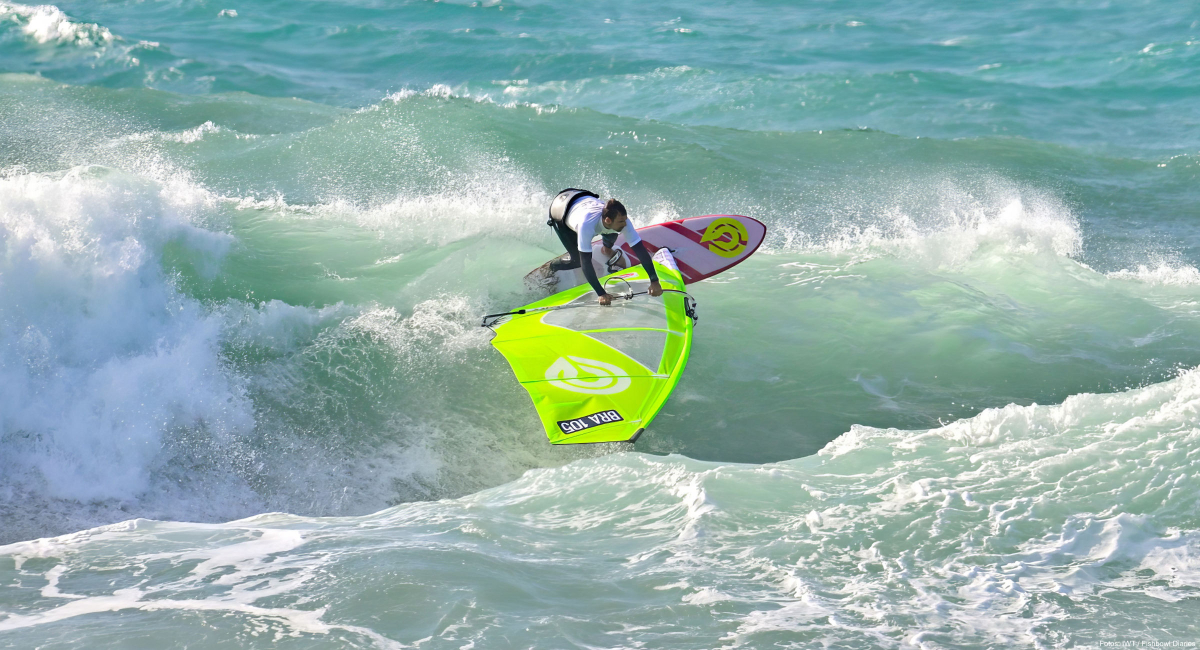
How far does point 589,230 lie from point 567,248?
569 millimetres

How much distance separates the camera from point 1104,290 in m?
9.39

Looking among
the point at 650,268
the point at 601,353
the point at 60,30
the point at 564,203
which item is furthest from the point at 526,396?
the point at 60,30

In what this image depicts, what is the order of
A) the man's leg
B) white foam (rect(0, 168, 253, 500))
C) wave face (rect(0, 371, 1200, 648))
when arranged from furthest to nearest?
the man's leg
white foam (rect(0, 168, 253, 500))
wave face (rect(0, 371, 1200, 648))

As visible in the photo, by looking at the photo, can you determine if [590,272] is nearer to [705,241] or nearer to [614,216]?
[614,216]

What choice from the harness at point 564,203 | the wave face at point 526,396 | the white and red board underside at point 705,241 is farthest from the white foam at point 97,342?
the white and red board underside at point 705,241

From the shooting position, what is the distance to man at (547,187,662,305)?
7.36 m

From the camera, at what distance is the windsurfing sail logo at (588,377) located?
6707mm

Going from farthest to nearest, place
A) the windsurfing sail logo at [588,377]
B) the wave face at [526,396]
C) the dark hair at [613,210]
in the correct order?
1. the dark hair at [613,210]
2. the windsurfing sail logo at [588,377]
3. the wave face at [526,396]

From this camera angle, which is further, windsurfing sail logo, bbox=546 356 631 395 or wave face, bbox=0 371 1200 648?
windsurfing sail logo, bbox=546 356 631 395

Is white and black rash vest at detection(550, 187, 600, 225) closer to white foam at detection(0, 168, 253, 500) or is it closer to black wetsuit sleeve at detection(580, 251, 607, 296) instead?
black wetsuit sleeve at detection(580, 251, 607, 296)

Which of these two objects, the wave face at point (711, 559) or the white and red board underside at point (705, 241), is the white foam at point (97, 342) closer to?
the wave face at point (711, 559)

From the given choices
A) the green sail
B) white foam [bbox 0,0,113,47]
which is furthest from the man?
white foam [bbox 0,0,113,47]

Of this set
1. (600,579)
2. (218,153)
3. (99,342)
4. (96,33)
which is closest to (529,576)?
(600,579)

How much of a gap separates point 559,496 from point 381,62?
15.5m
